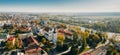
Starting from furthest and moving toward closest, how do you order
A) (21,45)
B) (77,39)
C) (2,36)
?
(2,36), (77,39), (21,45)

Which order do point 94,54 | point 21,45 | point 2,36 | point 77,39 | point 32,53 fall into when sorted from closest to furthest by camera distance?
1. point 32,53
2. point 94,54
3. point 21,45
4. point 77,39
5. point 2,36

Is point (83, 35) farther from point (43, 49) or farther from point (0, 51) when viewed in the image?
point (0, 51)

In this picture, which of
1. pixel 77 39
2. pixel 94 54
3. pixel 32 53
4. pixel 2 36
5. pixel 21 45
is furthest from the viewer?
pixel 2 36

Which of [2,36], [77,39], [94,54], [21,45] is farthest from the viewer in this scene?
[2,36]

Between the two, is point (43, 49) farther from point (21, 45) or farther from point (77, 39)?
point (77, 39)

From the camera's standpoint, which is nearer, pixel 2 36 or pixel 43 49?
pixel 43 49

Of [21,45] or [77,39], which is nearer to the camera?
[21,45]

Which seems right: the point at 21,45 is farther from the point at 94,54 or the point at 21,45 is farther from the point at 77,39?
the point at 94,54

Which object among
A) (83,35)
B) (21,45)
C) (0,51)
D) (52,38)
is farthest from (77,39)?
(0,51)

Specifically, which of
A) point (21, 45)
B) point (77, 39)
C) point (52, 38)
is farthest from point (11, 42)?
point (77, 39)
